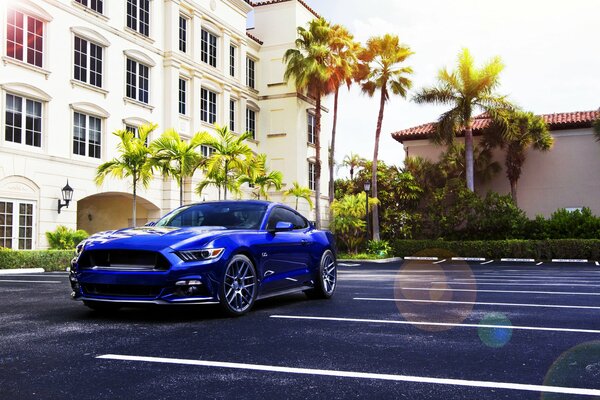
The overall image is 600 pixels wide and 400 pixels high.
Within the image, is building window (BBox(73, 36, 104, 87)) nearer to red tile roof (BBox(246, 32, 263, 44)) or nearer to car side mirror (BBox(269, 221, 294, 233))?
red tile roof (BBox(246, 32, 263, 44))

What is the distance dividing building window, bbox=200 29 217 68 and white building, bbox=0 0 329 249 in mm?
85

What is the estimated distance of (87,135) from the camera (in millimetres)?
24719

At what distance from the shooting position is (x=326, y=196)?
1607 inches

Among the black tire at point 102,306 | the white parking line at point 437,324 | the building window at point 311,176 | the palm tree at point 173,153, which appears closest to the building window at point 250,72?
the building window at point 311,176

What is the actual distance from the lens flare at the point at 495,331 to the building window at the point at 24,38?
64.8ft

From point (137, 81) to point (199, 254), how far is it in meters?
22.4

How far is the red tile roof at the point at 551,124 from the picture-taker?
34.8 m

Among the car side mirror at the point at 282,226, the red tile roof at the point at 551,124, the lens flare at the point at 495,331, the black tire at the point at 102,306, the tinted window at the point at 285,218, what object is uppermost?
the red tile roof at the point at 551,124

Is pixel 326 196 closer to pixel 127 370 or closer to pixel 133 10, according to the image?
pixel 133 10

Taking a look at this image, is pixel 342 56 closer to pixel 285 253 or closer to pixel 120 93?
pixel 120 93

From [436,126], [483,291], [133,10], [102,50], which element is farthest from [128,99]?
[483,291]

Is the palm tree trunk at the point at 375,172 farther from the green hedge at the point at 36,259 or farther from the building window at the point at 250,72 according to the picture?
the green hedge at the point at 36,259

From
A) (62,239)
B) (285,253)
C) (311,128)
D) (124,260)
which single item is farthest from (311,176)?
(124,260)

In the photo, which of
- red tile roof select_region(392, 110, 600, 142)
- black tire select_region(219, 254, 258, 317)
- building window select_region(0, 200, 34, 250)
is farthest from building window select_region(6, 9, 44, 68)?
red tile roof select_region(392, 110, 600, 142)
